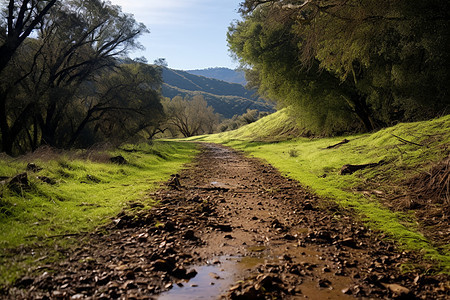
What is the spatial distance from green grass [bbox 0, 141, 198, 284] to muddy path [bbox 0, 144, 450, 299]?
19.8 inches

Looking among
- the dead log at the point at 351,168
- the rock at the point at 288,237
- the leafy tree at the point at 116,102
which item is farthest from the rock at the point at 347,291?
the leafy tree at the point at 116,102

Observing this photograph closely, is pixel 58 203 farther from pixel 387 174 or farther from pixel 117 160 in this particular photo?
pixel 387 174

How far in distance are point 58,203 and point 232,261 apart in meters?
4.47

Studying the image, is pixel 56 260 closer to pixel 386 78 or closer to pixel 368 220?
pixel 368 220

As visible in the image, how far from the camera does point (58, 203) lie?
6.46 meters

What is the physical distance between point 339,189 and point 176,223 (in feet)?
17.5

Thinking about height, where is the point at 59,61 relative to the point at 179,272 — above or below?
above

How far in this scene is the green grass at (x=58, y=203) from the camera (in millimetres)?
4301

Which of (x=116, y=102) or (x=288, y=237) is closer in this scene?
(x=288, y=237)

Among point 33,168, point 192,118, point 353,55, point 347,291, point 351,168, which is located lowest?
point 347,291

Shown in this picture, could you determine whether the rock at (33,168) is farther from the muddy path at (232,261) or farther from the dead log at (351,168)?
the dead log at (351,168)

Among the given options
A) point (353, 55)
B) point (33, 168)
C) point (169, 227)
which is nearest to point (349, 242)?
point (169, 227)

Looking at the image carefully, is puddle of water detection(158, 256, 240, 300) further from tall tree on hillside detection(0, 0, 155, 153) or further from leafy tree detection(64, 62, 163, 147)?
leafy tree detection(64, 62, 163, 147)

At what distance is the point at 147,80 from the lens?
2781 centimetres
